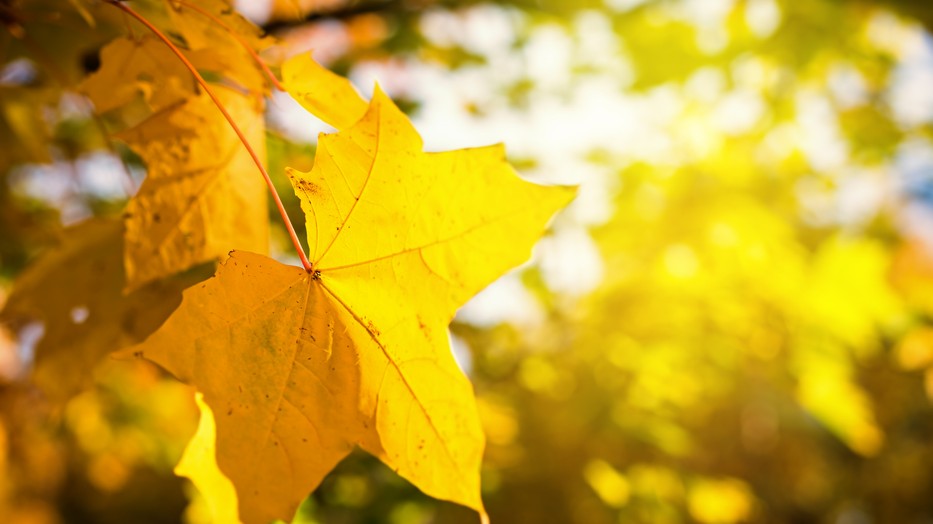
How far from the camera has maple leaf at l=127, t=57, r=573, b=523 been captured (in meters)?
0.56

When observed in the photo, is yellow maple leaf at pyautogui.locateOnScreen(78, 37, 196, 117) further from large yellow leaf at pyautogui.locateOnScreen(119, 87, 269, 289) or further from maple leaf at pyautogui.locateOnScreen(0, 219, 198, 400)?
maple leaf at pyautogui.locateOnScreen(0, 219, 198, 400)

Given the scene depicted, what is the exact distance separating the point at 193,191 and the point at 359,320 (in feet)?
0.99

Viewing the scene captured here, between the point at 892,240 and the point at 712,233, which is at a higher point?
the point at 712,233

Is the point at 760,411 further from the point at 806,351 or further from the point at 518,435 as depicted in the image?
the point at 518,435

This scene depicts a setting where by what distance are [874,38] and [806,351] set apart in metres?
1.52

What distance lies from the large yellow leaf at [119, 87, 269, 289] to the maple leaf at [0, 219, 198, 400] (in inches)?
7.2

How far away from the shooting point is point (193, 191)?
737 mm

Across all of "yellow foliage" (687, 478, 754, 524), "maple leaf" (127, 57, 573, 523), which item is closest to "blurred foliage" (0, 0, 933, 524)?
"yellow foliage" (687, 478, 754, 524)

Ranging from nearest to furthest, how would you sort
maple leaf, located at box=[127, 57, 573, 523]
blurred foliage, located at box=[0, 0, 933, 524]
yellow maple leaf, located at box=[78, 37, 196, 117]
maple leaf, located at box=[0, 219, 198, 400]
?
1. maple leaf, located at box=[127, 57, 573, 523]
2. yellow maple leaf, located at box=[78, 37, 196, 117]
3. maple leaf, located at box=[0, 219, 198, 400]
4. blurred foliage, located at box=[0, 0, 933, 524]

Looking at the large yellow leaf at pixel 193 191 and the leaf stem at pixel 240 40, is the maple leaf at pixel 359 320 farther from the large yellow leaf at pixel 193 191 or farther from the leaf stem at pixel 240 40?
the large yellow leaf at pixel 193 191

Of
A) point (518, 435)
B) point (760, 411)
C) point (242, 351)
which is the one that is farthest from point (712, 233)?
point (760, 411)

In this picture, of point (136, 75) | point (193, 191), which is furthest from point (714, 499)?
point (136, 75)

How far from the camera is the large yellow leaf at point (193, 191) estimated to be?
699mm

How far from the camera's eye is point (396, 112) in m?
0.57
